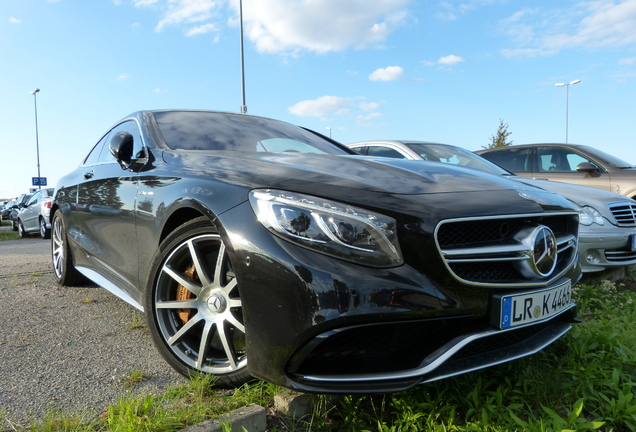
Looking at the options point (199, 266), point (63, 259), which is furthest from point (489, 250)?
point (63, 259)

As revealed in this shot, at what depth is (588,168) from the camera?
652cm

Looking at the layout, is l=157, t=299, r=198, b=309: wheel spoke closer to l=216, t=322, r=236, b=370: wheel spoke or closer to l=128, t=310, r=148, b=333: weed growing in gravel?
l=216, t=322, r=236, b=370: wheel spoke

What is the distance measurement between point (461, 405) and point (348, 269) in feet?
2.87

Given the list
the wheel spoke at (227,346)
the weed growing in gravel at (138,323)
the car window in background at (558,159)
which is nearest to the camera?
the wheel spoke at (227,346)

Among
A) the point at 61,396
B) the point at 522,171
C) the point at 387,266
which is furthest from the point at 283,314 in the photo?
the point at 522,171

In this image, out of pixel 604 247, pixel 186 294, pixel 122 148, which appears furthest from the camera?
pixel 604 247

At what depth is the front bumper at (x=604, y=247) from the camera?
409 cm

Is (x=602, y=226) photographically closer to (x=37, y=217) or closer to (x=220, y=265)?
(x=220, y=265)

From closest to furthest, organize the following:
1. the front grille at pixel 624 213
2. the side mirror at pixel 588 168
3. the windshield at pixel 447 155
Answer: the front grille at pixel 624 213
the windshield at pixel 447 155
the side mirror at pixel 588 168

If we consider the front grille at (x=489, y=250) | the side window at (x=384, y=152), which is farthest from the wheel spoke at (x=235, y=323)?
the side window at (x=384, y=152)

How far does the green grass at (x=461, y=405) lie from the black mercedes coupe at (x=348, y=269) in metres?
0.19

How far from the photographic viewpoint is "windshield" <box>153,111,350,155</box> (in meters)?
2.88

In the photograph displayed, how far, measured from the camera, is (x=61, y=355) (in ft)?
8.43

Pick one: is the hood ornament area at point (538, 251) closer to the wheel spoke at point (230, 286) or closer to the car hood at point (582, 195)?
the wheel spoke at point (230, 286)
